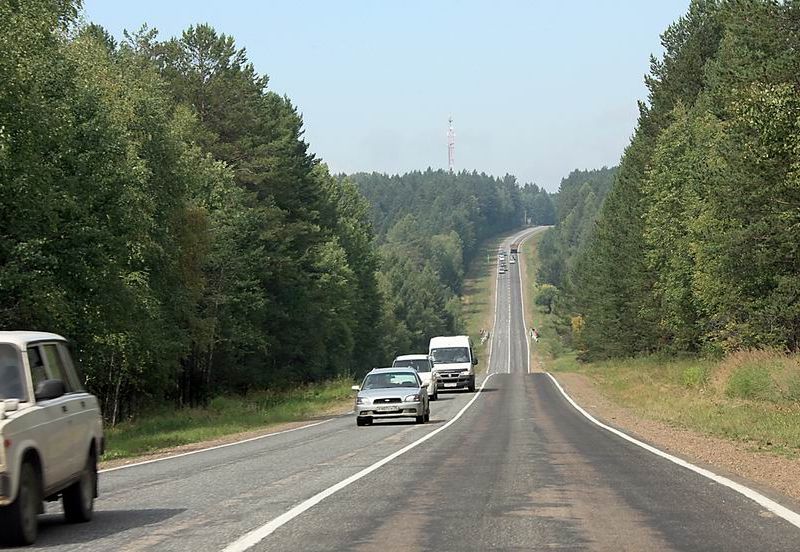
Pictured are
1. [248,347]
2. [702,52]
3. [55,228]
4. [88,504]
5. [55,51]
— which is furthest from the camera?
[702,52]

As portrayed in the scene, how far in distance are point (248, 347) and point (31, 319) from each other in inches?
1317

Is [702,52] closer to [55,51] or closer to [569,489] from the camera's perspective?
[55,51]

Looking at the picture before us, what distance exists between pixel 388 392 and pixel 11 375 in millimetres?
21773

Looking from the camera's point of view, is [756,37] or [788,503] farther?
[756,37]

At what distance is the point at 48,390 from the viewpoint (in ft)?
32.9

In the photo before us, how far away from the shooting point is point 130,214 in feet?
113

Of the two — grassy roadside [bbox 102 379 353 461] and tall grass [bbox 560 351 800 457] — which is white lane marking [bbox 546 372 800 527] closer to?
tall grass [bbox 560 351 800 457]

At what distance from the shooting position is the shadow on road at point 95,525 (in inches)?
406

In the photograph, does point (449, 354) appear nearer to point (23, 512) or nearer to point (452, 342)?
point (452, 342)

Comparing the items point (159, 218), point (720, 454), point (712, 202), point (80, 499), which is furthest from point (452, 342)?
point (80, 499)

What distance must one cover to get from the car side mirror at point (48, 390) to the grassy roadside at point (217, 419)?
13.3 meters

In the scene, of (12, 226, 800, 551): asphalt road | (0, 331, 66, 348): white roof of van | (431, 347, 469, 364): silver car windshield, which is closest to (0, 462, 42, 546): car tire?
(12, 226, 800, 551): asphalt road

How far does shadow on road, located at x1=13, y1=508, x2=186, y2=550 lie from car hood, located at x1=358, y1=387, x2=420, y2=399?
19.0 meters

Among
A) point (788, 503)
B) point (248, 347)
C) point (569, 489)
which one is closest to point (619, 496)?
point (569, 489)
